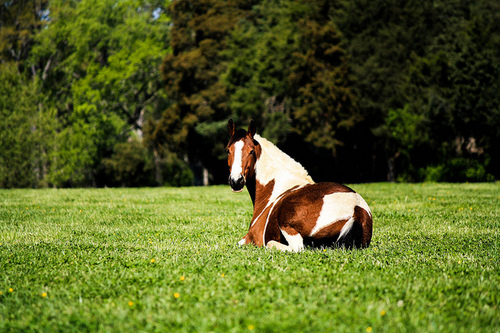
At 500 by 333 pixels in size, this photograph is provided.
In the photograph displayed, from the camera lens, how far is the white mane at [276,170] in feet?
24.8

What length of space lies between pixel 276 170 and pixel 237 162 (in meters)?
1.00

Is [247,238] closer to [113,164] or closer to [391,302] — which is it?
[391,302]

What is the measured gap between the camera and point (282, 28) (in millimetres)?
39750

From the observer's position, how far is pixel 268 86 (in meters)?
38.8

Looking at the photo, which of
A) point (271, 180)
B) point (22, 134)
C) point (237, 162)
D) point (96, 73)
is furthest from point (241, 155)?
point (96, 73)

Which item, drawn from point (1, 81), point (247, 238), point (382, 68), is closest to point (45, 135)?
point (1, 81)

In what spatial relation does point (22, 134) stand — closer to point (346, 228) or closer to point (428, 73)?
point (428, 73)

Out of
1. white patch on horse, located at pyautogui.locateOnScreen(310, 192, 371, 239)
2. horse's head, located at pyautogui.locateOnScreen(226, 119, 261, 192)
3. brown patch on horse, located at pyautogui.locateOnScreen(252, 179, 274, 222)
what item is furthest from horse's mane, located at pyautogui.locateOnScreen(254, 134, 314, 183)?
white patch on horse, located at pyautogui.locateOnScreen(310, 192, 371, 239)

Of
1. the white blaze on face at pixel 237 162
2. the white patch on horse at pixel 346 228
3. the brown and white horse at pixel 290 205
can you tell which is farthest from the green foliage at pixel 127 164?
the white patch on horse at pixel 346 228

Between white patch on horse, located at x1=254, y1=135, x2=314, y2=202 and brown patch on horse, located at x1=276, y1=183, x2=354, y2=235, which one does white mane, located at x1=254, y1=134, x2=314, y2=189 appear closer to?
white patch on horse, located at x1=254, y1=135, x2=314, y2=202

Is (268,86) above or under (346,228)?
above

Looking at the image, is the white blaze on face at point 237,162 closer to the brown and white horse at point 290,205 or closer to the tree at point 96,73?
the brown and white horse at point 290,205

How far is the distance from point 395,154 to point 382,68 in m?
9.10

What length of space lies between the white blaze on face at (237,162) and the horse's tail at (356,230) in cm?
173
